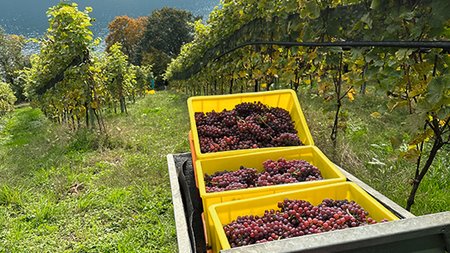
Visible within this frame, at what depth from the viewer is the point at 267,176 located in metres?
2.12

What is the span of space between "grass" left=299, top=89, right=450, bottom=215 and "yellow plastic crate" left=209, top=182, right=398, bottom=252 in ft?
1.35

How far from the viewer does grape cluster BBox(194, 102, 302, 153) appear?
254 cm

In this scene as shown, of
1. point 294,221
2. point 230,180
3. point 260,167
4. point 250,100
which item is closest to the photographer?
point 294,221

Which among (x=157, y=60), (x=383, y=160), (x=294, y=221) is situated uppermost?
(x=157, y=60)

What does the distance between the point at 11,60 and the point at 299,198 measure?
162ft

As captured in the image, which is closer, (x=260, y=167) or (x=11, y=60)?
(x=260, y=167)

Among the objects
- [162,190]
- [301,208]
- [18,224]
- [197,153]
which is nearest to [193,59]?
[162,190]

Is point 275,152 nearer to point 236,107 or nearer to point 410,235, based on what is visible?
point 236,107

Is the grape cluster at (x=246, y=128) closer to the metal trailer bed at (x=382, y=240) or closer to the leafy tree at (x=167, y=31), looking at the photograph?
the metal trailer bed at (x=382, y=240)

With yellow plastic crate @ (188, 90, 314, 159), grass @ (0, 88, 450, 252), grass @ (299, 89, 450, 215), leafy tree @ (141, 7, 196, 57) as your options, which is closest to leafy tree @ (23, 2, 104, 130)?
grass @ (0, 88, 450, 252)

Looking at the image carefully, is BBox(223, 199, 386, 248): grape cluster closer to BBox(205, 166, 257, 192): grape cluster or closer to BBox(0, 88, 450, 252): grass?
BBox(205, 166, 257, 192): grape cluster

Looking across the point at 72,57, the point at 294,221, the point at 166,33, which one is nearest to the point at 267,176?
the point at 294,221

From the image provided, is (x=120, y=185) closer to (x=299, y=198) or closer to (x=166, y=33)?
(x=299, y=198)

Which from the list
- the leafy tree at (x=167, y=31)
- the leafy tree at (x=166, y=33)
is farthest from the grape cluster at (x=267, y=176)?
the leafy tree at (x=167, y=31)
